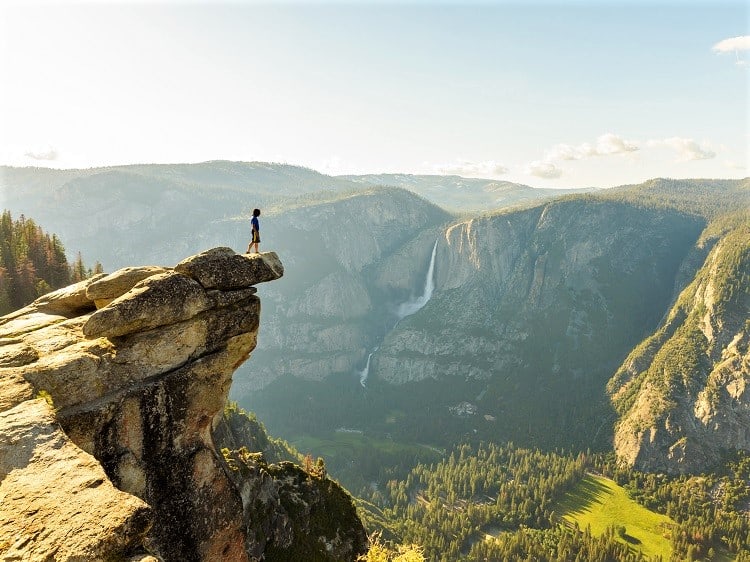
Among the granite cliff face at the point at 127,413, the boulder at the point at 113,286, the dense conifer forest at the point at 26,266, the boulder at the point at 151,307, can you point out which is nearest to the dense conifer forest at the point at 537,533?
the dense conifer forest at the point at 26,266

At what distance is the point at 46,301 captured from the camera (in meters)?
36.8

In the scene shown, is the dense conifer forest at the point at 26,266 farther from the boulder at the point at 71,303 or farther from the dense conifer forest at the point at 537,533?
the dense conifer forest at the point at 537,533

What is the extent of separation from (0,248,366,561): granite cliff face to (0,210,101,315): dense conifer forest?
83.1m

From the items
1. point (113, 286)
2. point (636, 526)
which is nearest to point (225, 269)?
point (113, 286)

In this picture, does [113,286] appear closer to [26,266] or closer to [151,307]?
[151,307]

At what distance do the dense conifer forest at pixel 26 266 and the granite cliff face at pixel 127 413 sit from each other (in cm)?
8313

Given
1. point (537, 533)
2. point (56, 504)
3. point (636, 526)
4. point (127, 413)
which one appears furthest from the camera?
point (636, 526)

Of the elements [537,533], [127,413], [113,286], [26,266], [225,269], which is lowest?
[537,533]

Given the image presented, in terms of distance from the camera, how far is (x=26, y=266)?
108m

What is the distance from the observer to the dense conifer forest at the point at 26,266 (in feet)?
331

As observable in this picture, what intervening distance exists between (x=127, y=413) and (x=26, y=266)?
10954cm

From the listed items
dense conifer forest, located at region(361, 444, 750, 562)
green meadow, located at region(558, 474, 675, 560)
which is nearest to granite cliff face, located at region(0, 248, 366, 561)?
dense conifer forest, located at region(361, 444, 750, 562)

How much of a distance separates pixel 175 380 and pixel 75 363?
18.4 feet

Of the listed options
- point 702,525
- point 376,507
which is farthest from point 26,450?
point 702,525
